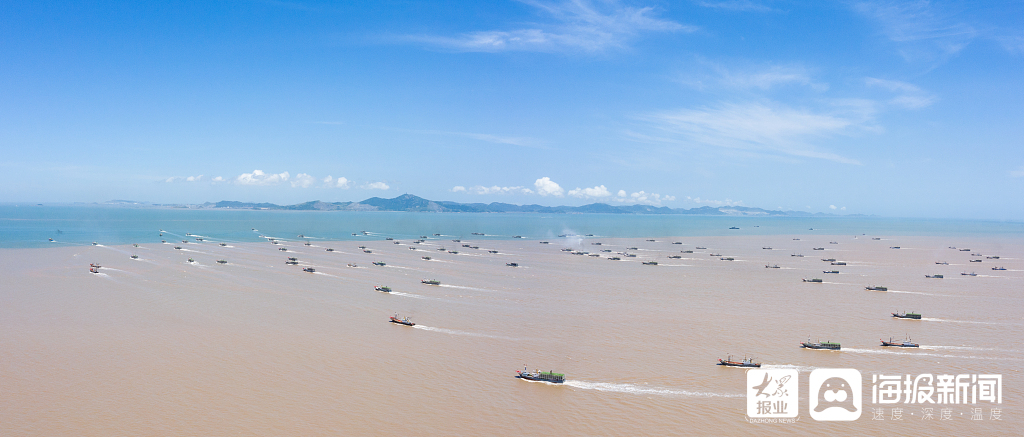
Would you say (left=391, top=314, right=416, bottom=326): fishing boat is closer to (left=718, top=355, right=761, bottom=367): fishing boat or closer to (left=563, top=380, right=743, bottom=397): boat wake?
(left=563, top=380, right=743, bottom=397): boat wake

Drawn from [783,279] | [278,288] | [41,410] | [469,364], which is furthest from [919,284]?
[41,410]

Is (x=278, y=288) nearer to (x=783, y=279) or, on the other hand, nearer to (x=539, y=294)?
(x=539, y=294)

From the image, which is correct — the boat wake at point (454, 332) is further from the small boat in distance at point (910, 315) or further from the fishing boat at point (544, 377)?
the small boat in distance at point (910, 315)

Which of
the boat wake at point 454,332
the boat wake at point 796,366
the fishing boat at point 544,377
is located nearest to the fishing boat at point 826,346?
the boat wake at point 796,366

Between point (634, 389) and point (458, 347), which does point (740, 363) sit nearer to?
point (634, 389)

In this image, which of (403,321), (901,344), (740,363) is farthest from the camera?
(403,321)

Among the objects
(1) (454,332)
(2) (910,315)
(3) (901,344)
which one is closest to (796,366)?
(3) (901,344)

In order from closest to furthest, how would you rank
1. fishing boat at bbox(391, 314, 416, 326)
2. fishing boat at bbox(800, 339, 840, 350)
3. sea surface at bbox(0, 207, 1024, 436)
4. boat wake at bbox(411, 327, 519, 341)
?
1. sea surface at bbox(0, 207, 1024, 436)
2. fishing boat at bbox(800, 339, 840, 350)
3. boat wake at bbox(411, 327, 519, 341)
4. fishing boat at bbox(391, 314, 416, 326)

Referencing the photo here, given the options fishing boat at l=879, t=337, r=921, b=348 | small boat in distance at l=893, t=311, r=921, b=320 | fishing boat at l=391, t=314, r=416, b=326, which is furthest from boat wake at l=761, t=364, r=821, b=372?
fishing boat at l=391, t=314, r=416, b=326

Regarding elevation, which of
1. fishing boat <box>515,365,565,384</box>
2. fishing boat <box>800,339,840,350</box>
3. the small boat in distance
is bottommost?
fishing boat <box>515,365,565,384</box>
